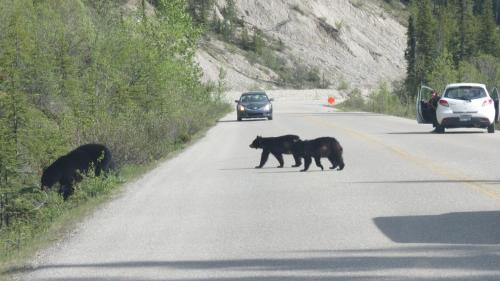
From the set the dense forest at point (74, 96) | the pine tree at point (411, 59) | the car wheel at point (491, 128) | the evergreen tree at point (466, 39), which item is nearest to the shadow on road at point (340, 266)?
the dense forest at point (74, 96)

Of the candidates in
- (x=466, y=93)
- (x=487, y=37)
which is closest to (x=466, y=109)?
(x=466, y=93)

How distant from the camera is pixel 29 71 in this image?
23656 millimetres

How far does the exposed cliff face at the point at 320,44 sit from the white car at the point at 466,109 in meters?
76.4

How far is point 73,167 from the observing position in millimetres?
15977

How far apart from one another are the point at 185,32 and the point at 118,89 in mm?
15540

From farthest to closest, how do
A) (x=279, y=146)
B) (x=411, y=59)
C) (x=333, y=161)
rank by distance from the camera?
(x=411, y=59), (x=279, y=146), (x=333, y=161)

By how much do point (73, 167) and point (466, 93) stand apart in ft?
57.0

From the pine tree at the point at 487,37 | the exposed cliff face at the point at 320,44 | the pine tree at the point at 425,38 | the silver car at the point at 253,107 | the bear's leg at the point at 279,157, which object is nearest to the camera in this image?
the bear's leg at the point at 279,157

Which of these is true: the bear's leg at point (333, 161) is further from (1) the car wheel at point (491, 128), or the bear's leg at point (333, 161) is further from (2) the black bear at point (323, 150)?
(1) the car wheel at point (491, 128)

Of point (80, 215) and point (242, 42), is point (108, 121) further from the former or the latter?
point (242, 42)

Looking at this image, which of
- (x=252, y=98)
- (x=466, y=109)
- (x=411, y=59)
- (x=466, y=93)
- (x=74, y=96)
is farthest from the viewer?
(x=411, y=59)

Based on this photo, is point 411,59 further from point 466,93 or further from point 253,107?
point 466,93

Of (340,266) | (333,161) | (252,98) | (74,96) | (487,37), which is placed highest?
(487,37)

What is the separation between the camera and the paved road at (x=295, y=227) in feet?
26.2
